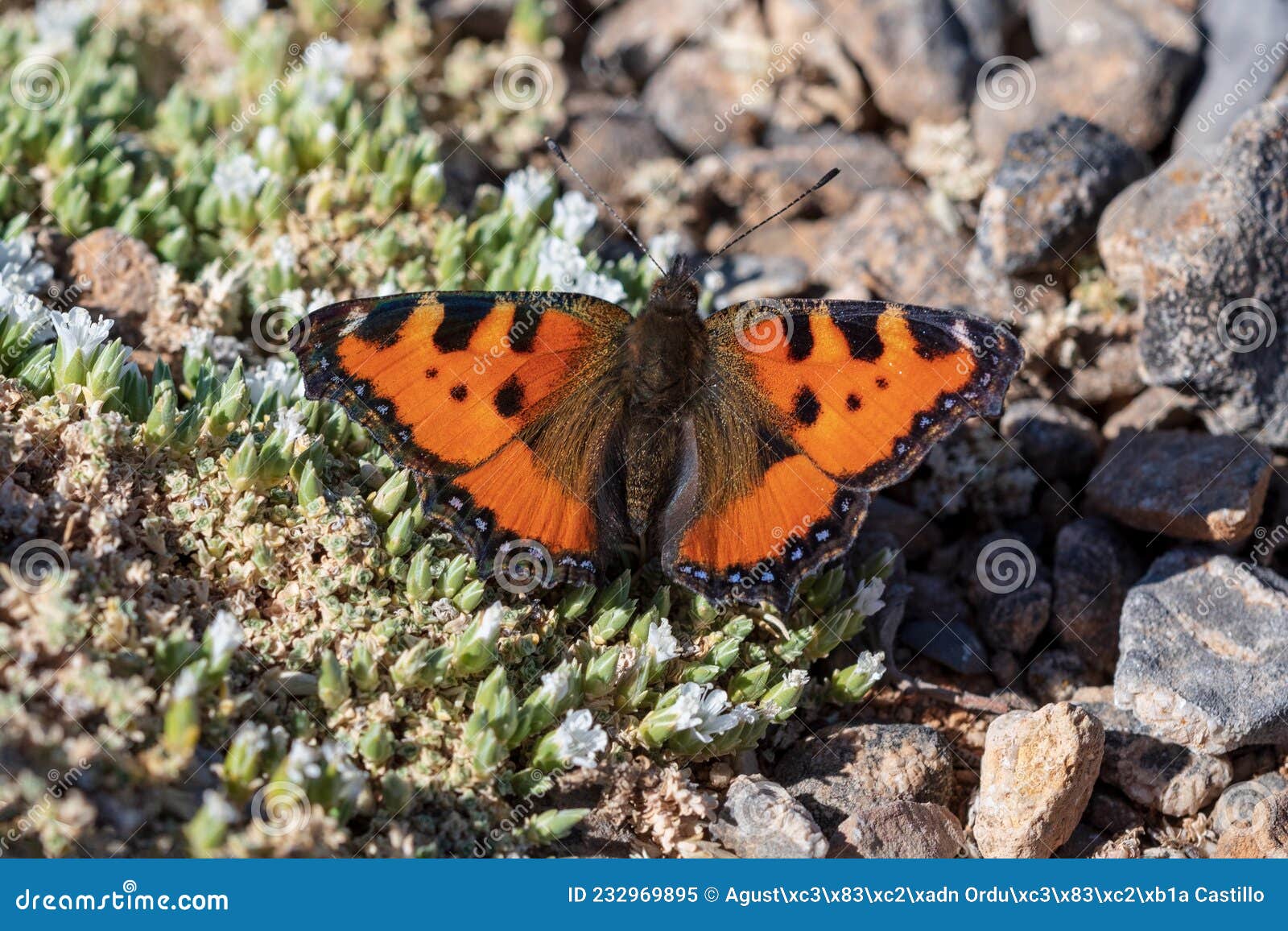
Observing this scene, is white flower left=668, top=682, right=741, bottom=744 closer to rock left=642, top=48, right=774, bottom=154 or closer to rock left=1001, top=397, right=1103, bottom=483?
rock left=1001, top=397, right=1103, bottom=483

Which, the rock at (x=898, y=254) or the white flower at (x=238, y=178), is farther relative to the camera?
the rock at (x=898, y=254)

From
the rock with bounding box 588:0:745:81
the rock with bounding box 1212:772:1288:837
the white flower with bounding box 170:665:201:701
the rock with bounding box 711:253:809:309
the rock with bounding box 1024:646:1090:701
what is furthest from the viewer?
the rock with bounding box 588:0:745:81

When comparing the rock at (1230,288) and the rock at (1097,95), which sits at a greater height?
the rock at (1097,95)

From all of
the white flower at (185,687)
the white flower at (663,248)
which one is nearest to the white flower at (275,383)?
the white flower at (185,687)

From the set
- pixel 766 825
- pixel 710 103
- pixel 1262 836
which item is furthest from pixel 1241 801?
pixel 710 103

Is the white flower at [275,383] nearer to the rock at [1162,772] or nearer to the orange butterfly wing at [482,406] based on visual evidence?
the orange butterfly wing at [482,406]

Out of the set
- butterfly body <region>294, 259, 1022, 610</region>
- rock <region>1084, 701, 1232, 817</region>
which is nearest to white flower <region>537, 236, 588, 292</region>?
butterfly body <region>294, 259, 1022, 610</region>
